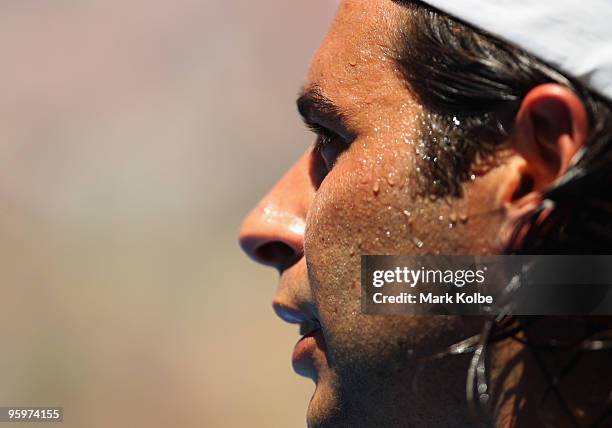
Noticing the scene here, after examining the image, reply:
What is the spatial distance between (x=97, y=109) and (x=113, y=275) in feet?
1.58

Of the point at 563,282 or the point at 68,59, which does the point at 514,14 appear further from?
the point at 68,59

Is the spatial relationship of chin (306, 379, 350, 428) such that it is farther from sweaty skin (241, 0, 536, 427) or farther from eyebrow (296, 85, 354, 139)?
eyebrow (296, 85, 354, 139)

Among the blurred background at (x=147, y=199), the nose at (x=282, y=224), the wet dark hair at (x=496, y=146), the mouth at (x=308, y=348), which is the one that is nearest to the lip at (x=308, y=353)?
the mouth at (x=308, y=348)

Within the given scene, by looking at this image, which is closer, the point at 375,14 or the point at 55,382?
the point at 375,14

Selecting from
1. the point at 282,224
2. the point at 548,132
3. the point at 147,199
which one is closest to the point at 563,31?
the point at 548,132

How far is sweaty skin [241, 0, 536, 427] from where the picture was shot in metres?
0.84

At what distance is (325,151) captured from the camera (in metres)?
1.02

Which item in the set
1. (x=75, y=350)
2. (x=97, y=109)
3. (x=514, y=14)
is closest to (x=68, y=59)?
(x=97, y=109)

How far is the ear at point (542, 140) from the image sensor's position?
0.79 m

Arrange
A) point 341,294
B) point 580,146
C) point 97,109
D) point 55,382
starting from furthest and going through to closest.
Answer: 1. point 97,109
2. point 55,382
3. point 341,294
4. point 580,146

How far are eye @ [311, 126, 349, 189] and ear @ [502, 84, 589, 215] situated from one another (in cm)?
22

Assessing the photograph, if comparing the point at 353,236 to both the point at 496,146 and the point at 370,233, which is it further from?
the point at 496,146

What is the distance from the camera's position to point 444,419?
86cm

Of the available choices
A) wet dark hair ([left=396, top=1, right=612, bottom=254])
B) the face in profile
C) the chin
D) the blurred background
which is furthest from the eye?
the blurred background
